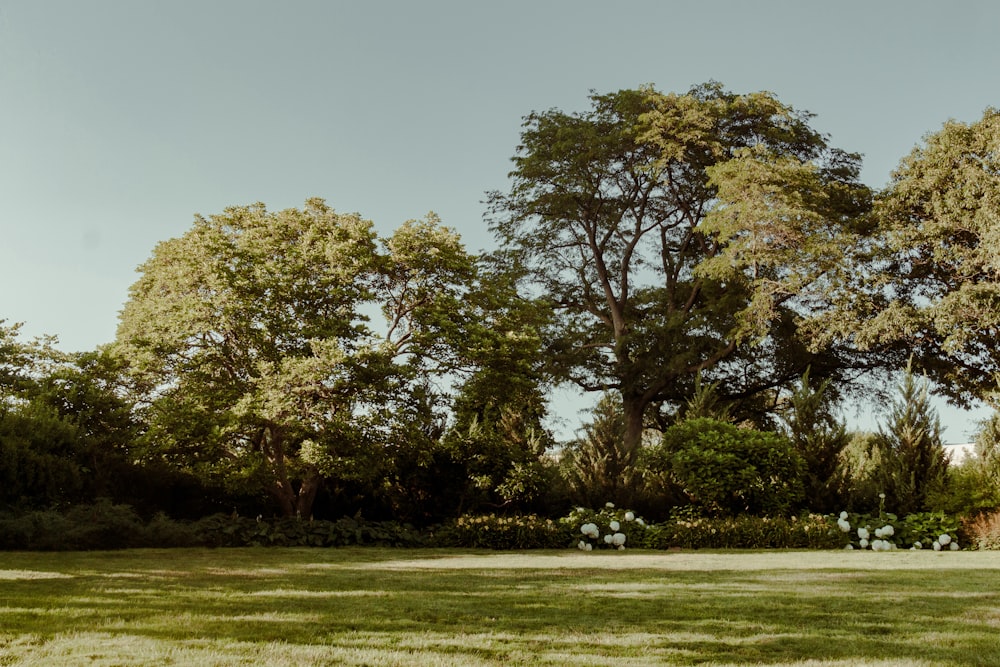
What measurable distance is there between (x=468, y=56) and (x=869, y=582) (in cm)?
1305

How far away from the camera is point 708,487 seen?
14.6 metres

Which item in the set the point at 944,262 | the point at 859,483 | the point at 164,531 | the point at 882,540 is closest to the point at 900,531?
the point at 882,540

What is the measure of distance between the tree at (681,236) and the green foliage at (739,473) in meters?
5.67

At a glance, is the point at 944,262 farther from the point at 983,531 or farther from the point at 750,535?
the point at 750,535

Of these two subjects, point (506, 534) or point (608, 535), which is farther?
point (506, 534)

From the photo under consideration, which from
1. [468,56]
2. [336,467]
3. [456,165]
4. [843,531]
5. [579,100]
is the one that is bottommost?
[843,531]

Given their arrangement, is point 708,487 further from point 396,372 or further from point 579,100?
point 579,100

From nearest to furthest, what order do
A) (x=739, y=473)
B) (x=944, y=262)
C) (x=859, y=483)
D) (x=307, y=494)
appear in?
(x=739, y=473), (x=859, y=483), (x=307, y=494), (x=944, y=262)

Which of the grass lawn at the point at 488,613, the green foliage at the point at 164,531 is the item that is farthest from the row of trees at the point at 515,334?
the grass lawn at the point at 488,613

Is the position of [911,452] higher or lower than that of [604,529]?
higher

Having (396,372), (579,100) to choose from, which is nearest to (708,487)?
(396,372)

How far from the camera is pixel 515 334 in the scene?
16.3m

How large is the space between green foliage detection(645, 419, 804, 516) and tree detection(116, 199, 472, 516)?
5785 mm

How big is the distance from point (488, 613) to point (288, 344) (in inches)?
420
